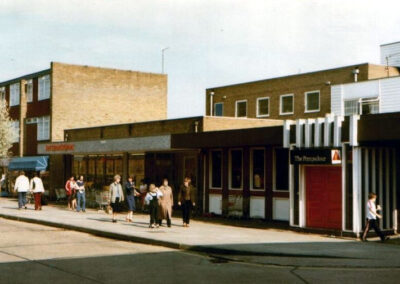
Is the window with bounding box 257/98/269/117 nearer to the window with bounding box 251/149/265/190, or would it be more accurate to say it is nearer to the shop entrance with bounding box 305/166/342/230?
the window with bounding box 251/149/265/190

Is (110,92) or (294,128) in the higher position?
(110,92)

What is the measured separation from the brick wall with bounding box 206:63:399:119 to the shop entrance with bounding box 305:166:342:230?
25097 mm

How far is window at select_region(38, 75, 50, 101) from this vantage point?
4431 cm

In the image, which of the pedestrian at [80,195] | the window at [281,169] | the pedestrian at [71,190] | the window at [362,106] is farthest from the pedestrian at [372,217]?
the window at [362,106]

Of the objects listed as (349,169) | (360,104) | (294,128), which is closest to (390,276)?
(349,169)

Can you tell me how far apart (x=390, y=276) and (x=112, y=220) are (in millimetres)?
13865

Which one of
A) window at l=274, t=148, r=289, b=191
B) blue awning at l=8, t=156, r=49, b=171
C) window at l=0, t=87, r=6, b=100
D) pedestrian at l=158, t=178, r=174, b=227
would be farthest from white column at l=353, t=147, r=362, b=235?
window at l=0, t=87, r=6, b=100

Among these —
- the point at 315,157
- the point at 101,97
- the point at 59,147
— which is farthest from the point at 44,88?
the point at 315,157

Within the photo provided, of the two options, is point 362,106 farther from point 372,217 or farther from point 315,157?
point 372,217

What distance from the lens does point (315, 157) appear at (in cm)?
2016

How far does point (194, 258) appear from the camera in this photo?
48.6 feet

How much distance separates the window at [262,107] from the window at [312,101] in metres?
4.35

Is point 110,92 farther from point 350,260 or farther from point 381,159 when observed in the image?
point 350,260

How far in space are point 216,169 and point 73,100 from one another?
19460 millimetres
